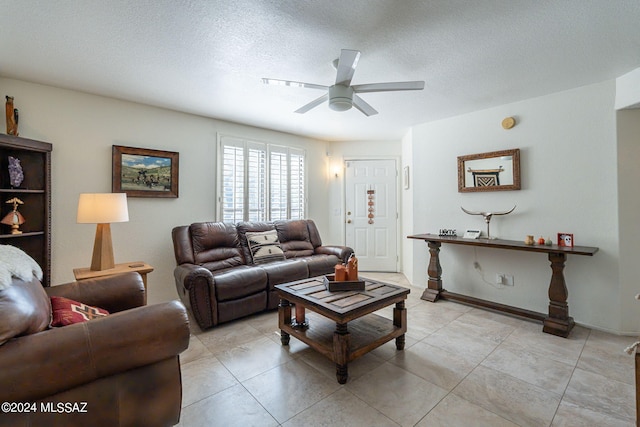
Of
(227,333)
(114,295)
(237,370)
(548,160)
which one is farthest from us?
(548,160)

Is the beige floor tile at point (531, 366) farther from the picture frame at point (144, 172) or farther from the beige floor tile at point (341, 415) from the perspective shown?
the picture frame at point (144, 172)

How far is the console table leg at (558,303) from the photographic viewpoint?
2523 millimetres

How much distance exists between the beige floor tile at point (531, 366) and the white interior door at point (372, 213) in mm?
2752

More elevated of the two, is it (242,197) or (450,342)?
(242,197)

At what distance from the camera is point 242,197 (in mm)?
3988

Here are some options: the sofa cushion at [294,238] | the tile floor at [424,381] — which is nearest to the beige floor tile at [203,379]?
the tile floor at [424,381]

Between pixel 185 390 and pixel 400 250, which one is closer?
pixel 185 390

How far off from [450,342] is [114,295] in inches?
106

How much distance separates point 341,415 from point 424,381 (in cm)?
67

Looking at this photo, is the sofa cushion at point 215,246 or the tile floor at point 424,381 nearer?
the tile floor at point 424,381

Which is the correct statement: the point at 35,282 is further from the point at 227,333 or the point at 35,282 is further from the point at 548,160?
the point at 548,160

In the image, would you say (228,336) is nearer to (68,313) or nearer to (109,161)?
(68,313)

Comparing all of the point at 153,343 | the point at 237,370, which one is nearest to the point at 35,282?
the point at 153,343

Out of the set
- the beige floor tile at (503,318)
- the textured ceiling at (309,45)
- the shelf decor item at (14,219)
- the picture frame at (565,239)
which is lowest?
the beige floor tile at (503,318)
